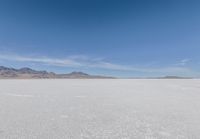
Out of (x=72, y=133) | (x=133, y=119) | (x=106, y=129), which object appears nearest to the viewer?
(x=72, y=133)

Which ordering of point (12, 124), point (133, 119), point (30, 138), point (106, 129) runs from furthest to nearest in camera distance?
point (133, 119) < point (12, 124) < point (106, 129) < point (30, 138)

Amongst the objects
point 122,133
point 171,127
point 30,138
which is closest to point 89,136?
point 122,133

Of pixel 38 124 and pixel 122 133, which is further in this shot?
pixel 38 124

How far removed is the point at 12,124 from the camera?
3316 millimetres

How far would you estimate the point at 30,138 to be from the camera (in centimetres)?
267

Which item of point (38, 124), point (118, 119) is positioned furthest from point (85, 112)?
point (38, 124)

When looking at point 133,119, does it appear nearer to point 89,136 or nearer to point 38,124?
point 89,136

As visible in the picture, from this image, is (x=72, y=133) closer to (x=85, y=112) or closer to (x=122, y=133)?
(x=122, y=133)

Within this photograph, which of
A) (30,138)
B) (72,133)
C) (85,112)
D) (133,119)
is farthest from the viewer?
(85,112)

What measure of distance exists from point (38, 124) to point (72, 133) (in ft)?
2.67

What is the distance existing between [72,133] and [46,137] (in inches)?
15.5

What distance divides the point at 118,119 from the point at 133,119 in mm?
300

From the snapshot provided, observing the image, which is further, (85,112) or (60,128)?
(85,112)

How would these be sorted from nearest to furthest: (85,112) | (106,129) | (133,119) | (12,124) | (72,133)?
(72,133) < (106,129) < (12,124) < (133,119) < (85,112)
